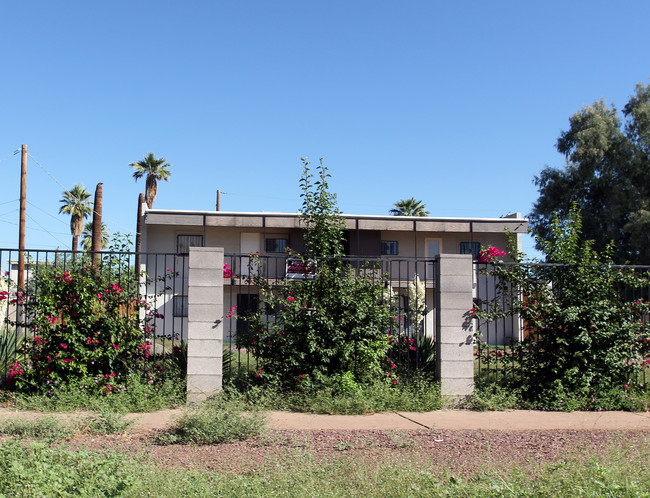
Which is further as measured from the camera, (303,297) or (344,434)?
(303,297)

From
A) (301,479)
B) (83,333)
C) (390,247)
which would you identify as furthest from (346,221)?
(301,479)

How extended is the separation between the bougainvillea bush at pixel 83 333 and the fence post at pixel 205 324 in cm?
59

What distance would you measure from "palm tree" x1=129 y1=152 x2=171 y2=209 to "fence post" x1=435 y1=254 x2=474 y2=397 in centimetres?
3422

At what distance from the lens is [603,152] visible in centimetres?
3120

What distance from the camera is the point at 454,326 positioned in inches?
374

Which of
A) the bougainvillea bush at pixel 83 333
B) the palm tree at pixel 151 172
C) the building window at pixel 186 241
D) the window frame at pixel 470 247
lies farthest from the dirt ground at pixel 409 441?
the palm tree at pixel 151 172

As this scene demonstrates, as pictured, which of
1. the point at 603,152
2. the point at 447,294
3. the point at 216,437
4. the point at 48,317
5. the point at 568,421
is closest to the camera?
the point at 216,437

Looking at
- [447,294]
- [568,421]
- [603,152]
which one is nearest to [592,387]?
[568,421]

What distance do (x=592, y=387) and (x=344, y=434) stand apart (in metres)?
4.52

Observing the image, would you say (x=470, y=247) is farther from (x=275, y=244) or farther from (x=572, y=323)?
(x=572, y=323)

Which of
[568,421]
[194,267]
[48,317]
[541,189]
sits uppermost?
[541,189]

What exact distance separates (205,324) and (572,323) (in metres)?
5.60

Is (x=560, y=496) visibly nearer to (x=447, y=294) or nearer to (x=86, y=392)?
(x=447, y=294)

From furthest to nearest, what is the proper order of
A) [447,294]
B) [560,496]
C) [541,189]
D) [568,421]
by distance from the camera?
[541,189] < [447,294] < [568,421] < [560,496]
